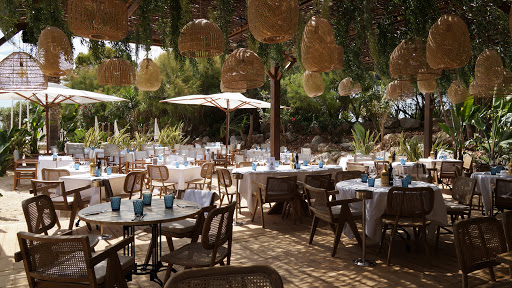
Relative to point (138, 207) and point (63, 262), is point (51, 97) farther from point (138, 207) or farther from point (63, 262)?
point (63, 262)

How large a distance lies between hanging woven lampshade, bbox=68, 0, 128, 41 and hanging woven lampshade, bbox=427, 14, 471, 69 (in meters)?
3.15

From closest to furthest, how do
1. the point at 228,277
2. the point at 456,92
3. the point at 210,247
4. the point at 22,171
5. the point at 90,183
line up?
the point at 228,277, the point at 210,247, the point at 90,183, the point at 456,92, the point at 22,171

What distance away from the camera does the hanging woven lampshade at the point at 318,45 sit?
14.8 feet

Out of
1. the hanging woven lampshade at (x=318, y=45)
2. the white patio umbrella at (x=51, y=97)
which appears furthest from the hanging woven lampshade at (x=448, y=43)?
the white patio umbrella at (x=51, y=97)

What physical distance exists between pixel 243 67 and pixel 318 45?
1.30m

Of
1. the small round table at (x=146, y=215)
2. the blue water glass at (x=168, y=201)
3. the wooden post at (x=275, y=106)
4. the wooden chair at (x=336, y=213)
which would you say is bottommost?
the wooden chair at (x=336, y=213)

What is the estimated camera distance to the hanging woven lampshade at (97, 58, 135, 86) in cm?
537

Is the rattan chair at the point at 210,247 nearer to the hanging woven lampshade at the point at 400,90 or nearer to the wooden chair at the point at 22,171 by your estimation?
the hanging woven lampshade at the point at 400,90

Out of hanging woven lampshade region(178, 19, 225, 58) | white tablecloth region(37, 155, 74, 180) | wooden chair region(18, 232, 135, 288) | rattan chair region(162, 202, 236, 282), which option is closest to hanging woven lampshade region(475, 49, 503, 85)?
hanging woven lampshade region(178, 19, 225, 58)

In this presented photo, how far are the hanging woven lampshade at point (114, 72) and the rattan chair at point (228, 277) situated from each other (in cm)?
407

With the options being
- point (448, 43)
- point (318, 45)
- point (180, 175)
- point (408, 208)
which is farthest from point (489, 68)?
point (180, 175)

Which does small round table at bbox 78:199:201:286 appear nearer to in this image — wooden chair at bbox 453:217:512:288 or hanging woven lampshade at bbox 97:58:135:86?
hanging woven lampshade at bbox 97:58:135:86

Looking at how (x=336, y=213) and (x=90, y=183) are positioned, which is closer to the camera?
(x=336, y=213)

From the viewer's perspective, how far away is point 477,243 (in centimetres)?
276
